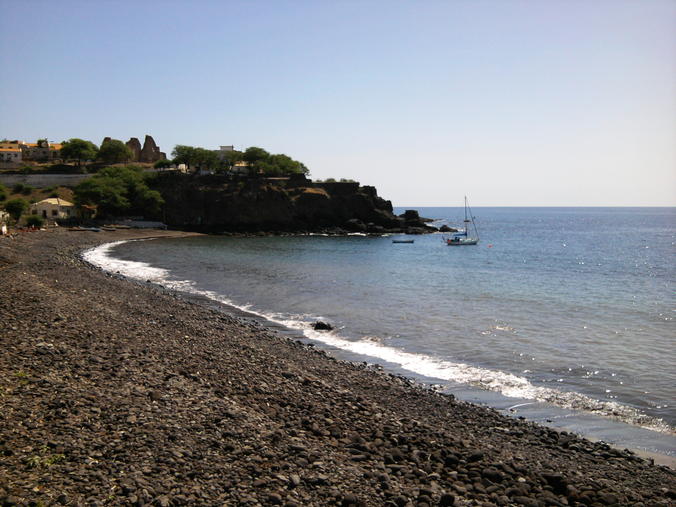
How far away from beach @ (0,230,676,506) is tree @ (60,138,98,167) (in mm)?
107350

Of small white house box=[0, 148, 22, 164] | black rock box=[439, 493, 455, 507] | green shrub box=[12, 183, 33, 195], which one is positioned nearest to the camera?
black rock box=[439, 493, 455, 507]

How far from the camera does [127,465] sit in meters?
7.93

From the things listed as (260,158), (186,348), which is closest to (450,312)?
(186,348)

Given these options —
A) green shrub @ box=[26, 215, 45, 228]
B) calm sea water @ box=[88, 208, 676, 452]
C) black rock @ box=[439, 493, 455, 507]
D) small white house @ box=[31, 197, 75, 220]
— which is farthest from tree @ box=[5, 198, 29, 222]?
black rock @ box=[439, 493, 455, 507]

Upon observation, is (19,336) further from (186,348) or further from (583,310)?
(583,310)

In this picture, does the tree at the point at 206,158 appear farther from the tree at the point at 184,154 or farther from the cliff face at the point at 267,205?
the cliff face at the point at 267,205

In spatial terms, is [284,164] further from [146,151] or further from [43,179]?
[43,179]

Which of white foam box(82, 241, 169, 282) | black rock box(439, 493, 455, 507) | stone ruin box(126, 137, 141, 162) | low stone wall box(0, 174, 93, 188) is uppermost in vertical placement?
stone ruin box(126, 137, 141, 162)

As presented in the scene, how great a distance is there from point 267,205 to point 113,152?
4241 cm

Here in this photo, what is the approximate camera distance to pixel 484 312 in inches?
1133

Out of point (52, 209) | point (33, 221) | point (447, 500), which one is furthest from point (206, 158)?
point (447, 500)

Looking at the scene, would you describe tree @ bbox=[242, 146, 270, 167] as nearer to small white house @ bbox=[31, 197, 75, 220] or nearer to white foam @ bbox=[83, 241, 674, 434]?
small white house @ bbox=[31, 197, 75, 220]

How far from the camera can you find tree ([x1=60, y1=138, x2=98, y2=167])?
363 feet

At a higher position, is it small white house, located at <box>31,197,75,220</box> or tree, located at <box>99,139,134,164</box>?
tree, located at <box>99,139,134,164</box>
